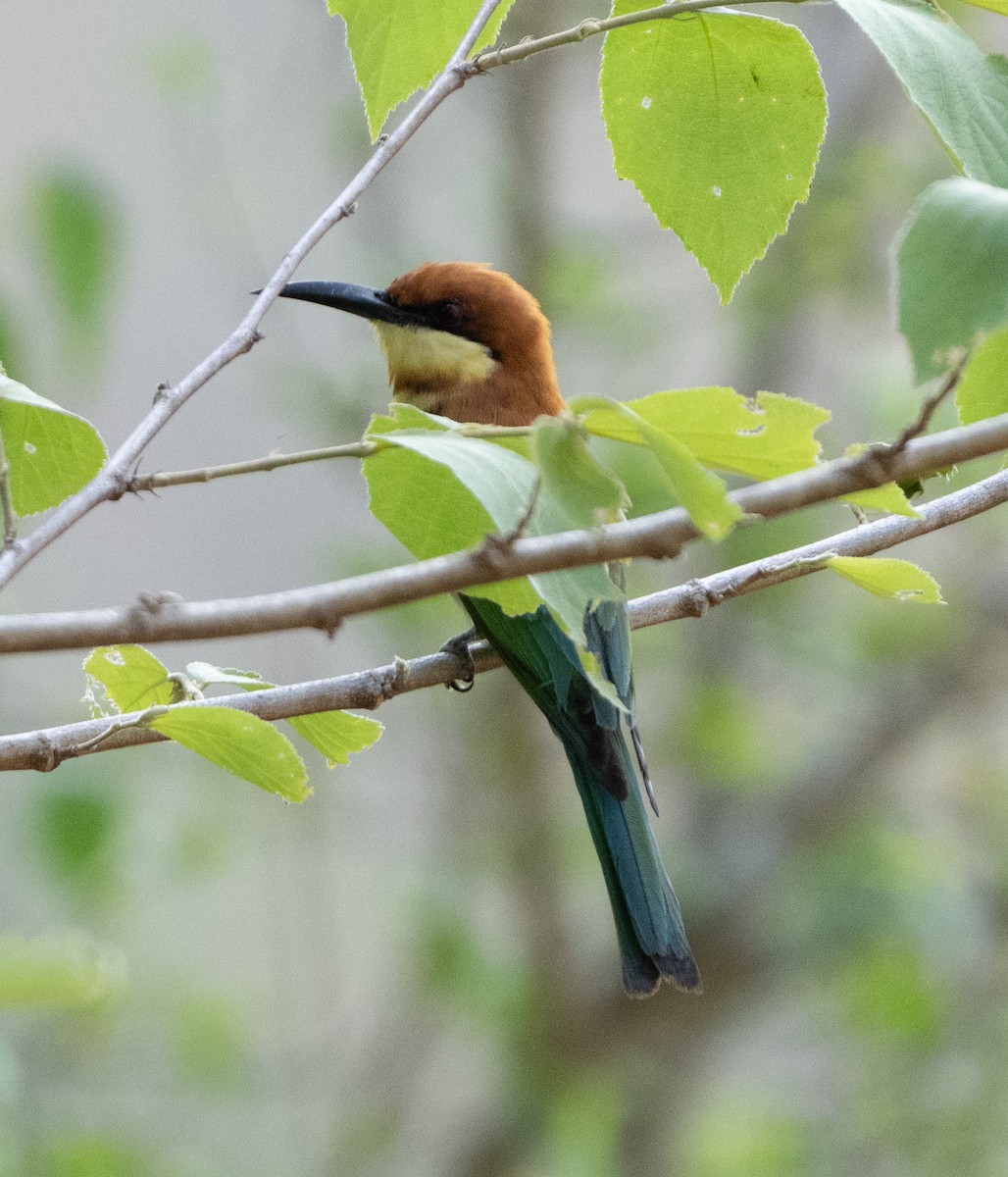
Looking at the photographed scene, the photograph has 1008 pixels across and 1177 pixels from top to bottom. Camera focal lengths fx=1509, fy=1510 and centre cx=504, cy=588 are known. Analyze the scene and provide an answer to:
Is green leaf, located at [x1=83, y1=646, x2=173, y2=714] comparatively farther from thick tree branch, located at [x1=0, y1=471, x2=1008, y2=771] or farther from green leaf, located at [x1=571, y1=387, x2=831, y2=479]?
green leaf, located at [x1=571, y1=387, x2=831, y2=479]

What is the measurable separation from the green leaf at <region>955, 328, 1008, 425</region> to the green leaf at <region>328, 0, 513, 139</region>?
0.26 m

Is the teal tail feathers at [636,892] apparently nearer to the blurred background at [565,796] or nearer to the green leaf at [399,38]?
the green leaf at [399,38]

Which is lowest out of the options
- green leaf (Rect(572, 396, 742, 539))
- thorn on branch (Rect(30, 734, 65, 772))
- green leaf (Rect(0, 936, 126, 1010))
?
green leaf (Rect(0, 936, 126, 1010))

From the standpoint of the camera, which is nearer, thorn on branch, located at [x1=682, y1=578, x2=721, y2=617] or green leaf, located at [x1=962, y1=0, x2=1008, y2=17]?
green leaf, located at [x1=962, y1=0, x2=1008, y2=17]

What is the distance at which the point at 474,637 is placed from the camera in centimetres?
158

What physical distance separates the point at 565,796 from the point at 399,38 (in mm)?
2671

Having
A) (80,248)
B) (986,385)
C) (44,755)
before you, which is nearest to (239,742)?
(44,755)

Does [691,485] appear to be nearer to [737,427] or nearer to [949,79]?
[737,427]

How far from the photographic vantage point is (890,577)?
62 cm

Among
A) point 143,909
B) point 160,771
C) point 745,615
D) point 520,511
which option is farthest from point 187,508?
point 520,511

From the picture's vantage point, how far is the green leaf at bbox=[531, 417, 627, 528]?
0.43m

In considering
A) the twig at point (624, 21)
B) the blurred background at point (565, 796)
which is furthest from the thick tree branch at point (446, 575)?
the blurred background at point (565, 796)

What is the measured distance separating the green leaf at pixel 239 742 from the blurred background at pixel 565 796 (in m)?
1.63

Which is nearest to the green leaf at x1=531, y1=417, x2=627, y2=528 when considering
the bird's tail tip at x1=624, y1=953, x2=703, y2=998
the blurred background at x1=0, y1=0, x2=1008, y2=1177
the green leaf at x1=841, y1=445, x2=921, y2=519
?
the green leaf at x1=841, y1=445, x2=921, y2=519
